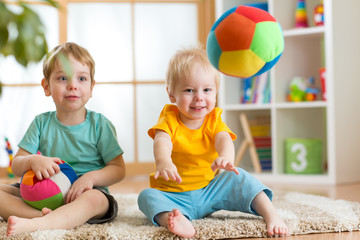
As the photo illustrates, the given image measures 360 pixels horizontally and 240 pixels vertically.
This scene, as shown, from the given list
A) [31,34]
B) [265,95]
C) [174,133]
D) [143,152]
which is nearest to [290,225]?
[174,133]

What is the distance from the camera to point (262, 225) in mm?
1160

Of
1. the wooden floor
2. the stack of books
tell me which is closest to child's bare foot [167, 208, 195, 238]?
the wooden floor

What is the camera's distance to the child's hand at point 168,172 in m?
1.06

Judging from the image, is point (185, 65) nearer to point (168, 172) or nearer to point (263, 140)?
point (168, 172)

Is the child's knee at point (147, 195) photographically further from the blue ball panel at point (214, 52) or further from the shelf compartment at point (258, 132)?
the shelf compartment at point (258, 132)

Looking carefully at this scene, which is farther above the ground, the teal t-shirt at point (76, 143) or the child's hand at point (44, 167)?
the teal t-shirt at point (76, 143)

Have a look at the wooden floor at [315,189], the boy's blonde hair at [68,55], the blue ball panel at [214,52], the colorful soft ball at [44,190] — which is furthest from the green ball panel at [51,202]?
the wooden floor at [315,189]

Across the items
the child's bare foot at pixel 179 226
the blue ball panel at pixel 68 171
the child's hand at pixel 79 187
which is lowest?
the child's bare foot at pixel 179 226

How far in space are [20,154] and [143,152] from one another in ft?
5.06

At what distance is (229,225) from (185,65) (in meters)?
0.43

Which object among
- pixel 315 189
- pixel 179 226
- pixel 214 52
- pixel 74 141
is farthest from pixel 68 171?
pixel 315 189

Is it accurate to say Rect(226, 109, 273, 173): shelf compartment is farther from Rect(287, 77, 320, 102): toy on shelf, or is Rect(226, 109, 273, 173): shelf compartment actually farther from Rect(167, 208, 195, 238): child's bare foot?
Rect(167, 208, 195, 238): child's bare foot

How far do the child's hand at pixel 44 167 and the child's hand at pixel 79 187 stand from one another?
7 cm

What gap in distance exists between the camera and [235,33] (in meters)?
1.21
